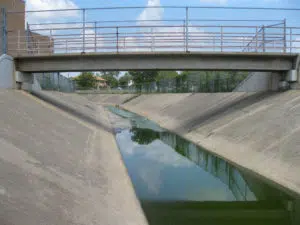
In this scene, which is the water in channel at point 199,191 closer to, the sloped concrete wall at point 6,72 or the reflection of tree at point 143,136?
Answer: the reflection of tree at point 143,136

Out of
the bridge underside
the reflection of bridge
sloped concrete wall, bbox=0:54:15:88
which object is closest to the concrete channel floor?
the reflection of bridge

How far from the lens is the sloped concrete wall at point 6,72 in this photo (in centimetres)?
2438

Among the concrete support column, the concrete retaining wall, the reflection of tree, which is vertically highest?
the concrete support column

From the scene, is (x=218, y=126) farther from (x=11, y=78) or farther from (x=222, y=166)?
(x=11, y=78)

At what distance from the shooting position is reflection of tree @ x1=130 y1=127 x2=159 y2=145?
27.8 meters

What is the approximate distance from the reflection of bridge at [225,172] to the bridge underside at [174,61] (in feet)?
20.0

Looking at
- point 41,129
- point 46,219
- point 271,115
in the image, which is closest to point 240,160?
point 271,115

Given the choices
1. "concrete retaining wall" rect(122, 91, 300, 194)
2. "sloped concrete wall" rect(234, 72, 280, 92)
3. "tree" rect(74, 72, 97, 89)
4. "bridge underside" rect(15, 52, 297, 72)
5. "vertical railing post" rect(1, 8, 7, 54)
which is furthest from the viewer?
"tree" rect(74, 72, 97, 89)

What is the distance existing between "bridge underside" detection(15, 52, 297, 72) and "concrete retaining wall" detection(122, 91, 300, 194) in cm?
279

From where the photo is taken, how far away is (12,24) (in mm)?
38750

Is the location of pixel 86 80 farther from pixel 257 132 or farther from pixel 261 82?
pixel 257 132

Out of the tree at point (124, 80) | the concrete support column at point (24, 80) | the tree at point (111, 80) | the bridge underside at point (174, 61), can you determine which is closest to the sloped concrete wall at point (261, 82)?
the bridge underside at point (174, 61)

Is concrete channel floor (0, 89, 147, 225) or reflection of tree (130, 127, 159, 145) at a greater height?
concrete channel floor (0, 89, 147, 225)

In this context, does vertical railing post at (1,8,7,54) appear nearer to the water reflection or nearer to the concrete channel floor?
the concrete channel floor
